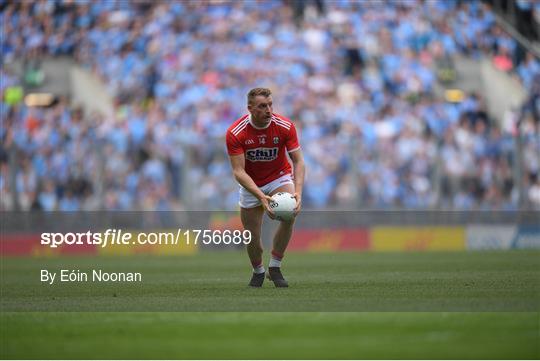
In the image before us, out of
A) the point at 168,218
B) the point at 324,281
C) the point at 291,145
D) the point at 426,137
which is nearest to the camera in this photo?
the point at 291,145

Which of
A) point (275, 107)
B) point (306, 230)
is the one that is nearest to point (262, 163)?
point (306, 230)

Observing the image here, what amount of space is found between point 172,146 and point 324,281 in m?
10.7

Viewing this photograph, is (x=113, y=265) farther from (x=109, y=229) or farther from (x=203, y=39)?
(x=203, y=39)

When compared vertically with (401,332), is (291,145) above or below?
above

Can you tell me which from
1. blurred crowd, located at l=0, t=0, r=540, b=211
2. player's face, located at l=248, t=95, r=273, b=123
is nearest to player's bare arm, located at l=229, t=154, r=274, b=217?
player's face, located at l=248, t=95, r=273, b=123

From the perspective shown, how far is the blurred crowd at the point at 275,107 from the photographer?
23656 millimetres

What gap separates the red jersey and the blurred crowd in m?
11.0

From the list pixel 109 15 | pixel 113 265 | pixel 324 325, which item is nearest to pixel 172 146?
pixel 113 265

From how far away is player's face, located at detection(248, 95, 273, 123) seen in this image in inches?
457

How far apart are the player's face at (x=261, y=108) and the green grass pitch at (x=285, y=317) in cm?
191

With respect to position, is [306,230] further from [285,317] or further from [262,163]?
[285,317]

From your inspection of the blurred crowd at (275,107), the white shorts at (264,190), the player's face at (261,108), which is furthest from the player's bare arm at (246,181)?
the blurred crowd at (275,107)

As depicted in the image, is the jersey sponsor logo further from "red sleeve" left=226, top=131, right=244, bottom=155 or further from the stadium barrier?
the stadium barrier

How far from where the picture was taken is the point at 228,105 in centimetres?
2723
